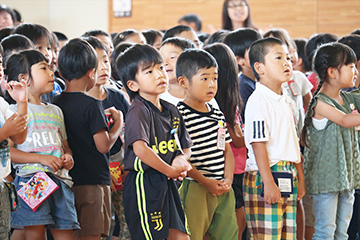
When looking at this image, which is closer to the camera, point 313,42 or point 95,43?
point 95,43

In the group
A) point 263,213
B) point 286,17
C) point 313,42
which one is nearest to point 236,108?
point 263,213

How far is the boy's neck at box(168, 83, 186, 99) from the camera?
2668mm

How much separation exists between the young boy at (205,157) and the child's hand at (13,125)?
2.35 ft

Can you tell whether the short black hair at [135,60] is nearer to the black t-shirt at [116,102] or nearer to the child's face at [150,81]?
the child's face at [150,81]

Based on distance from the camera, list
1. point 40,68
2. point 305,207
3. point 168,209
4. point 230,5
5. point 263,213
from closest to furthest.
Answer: point 168,209, point 40,68, point 263,213, point 305,207, point 230,5

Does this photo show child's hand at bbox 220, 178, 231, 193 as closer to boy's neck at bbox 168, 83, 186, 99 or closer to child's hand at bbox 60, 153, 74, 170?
boy's neck at bbox 168, 83, 186, 99

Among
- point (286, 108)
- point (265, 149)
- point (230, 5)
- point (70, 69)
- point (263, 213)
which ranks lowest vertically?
point (263, 213)

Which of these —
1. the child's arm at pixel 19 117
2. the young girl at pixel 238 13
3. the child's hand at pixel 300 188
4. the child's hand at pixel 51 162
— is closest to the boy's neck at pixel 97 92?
the child's hand at pixel 51 162

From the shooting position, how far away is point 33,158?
7.23 ft

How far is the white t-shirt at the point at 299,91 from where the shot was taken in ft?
10.2

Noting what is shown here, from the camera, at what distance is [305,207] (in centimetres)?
333

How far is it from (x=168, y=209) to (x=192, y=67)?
65 centimetres

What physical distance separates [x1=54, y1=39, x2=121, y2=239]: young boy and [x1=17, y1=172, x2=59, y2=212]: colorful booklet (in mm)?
219

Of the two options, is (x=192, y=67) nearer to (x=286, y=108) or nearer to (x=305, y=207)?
(x=286, y=108)
